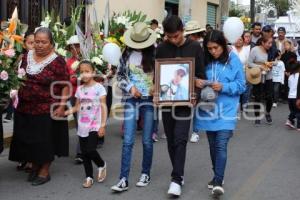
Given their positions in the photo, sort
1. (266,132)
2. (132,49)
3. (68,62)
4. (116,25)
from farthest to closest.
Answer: (266,132), (116,25), (68,62), (132,49)

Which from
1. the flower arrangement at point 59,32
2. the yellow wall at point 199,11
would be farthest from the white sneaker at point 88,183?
the yellow wall at point 199,11

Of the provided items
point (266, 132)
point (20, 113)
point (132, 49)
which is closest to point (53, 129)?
point (20, 113)

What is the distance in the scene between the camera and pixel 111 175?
21.0ft

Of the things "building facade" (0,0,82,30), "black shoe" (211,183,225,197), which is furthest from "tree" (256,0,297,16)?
"black shoe" (211,183,225,197)

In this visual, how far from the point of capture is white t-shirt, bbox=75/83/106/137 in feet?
19.5

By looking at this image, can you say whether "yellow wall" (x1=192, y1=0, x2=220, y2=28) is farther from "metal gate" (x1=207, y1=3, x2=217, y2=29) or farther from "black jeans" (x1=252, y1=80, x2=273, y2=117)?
"black jeans" (x1=252, y1=80, x2=273, y2=117)

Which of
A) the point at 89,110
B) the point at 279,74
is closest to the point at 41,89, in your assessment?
the point at 89,110

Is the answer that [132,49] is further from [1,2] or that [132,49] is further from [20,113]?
[1,2]

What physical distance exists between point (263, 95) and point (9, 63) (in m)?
5.99

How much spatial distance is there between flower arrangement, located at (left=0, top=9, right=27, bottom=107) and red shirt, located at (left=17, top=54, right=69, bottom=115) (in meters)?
0.17

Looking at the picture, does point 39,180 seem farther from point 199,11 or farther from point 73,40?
point 199,11

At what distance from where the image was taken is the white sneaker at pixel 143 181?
5.92m

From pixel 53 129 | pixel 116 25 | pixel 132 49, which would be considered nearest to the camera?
pixel 132 49

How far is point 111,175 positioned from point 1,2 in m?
6.00
